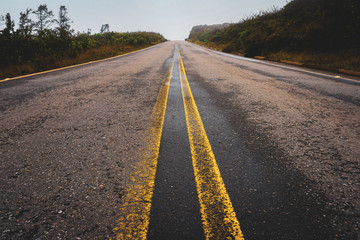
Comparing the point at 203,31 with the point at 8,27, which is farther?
the point at 203,31

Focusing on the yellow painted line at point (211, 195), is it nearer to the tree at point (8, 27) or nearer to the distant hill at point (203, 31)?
the tree at point (8, 27)

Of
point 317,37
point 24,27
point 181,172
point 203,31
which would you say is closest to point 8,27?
point 24,27

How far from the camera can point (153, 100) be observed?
12.8ft

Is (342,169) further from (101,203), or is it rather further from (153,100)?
(153,100)

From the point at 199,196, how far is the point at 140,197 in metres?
0.44

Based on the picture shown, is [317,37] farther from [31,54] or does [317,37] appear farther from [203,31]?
[203,31]

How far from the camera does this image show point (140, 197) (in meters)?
1.45

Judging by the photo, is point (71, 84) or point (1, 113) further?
point (71, 84)

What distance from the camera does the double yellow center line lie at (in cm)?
119

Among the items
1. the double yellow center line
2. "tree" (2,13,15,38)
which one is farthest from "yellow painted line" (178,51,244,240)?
"tree" (2,13,15,38)

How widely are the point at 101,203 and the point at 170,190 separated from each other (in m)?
0.50

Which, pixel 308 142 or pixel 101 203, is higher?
pixel 308 142

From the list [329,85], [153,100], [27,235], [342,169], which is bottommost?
[27,235]

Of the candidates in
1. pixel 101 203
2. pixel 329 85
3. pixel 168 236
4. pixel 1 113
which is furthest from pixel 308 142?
pixel 1 113
